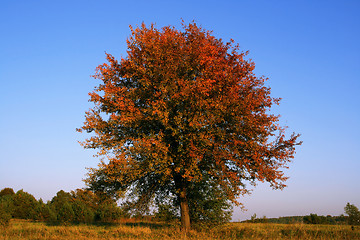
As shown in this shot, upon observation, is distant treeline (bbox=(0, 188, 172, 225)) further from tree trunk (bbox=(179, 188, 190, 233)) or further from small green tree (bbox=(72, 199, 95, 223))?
tree trunk (bbox=(179, 188, 190, 233))

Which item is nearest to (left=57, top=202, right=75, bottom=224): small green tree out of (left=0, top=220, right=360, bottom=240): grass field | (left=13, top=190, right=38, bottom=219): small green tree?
(left=13, top=190, right=38, bottom=219): small green tree

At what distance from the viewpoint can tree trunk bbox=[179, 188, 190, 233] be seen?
72.0ft

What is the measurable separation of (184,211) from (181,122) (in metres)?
7.02

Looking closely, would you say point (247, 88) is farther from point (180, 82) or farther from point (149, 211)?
point (149, 211)

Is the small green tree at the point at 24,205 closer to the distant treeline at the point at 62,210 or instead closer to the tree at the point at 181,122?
the distant treeline at the point at 62,210

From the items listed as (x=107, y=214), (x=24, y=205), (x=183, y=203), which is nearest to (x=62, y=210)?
(x=107, y=214)

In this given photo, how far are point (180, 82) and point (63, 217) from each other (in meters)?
31.8

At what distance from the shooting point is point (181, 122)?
20.4 meters

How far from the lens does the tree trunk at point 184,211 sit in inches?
864

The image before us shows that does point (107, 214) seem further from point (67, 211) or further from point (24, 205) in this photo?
point (24, 205)

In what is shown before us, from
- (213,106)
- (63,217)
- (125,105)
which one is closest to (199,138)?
(213,106)

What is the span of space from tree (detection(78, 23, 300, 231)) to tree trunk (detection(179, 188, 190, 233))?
2.9 inches

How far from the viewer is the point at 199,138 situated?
769 inches

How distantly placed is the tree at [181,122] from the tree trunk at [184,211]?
0.07 metres
